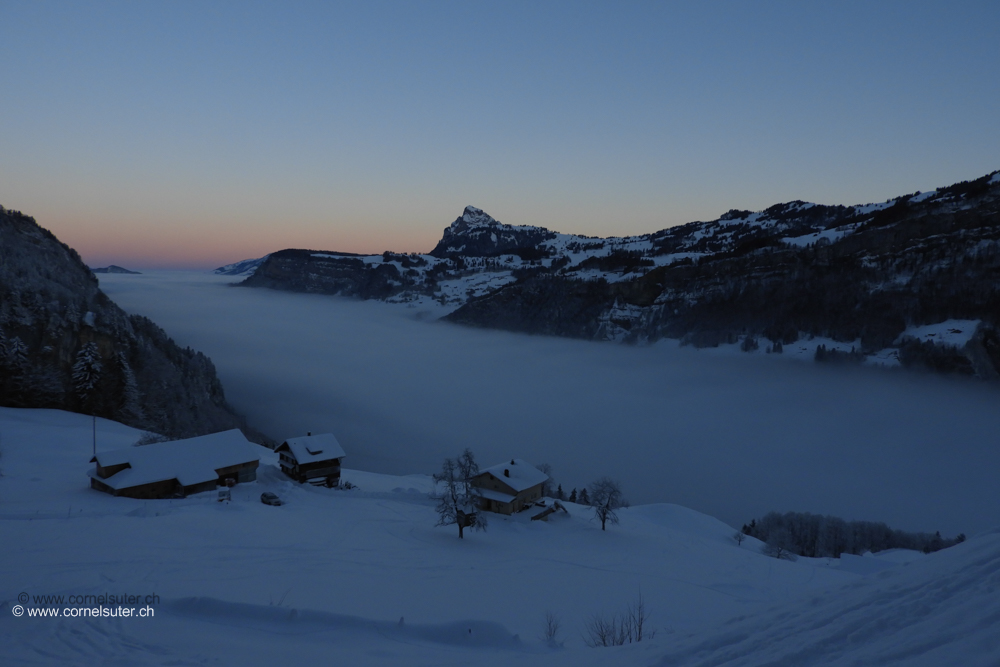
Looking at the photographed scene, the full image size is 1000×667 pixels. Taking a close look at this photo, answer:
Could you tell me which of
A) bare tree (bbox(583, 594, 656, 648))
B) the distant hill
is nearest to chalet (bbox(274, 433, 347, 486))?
bare tree (bbox(583, 594, 656, 648))

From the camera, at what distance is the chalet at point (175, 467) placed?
98.8ft

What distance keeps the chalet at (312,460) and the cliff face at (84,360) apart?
31265mm

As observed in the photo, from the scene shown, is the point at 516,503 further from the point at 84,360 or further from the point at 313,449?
the point at 84,360

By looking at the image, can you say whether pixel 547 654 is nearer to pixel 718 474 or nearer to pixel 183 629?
pixel 183 629

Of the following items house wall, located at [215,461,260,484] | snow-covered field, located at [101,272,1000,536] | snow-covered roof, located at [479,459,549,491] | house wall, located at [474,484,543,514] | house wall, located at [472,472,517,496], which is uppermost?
house wall, located at [215,461,260,484]

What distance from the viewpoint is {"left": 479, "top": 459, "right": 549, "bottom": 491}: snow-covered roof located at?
37250 mm

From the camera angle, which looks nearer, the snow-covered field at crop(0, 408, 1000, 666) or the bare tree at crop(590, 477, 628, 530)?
the snow-covered field at crop(0, 408, 1000, 666)

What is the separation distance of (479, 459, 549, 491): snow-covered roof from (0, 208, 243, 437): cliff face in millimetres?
45861

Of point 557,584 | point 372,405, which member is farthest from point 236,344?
point 557,584

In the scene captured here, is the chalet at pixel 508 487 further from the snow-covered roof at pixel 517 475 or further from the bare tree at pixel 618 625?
the bare tree at pixel 618 625

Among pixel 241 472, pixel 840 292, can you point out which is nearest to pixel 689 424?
pixel 840 292

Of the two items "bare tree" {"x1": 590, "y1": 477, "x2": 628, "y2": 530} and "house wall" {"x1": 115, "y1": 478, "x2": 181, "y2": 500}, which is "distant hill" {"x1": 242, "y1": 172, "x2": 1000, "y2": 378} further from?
"house wall" {"x1": 115, "y1": 478, "x2": 181, "y2": 500}

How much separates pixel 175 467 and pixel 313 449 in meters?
9.47

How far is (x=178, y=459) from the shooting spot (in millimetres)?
33125
